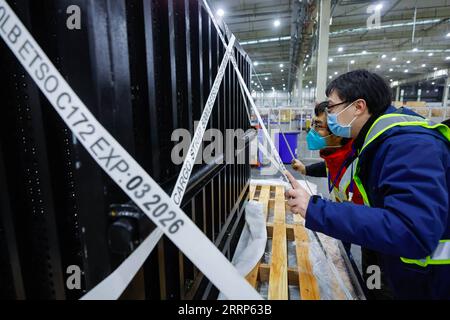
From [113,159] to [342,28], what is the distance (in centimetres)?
1456

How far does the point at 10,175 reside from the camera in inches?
38.0

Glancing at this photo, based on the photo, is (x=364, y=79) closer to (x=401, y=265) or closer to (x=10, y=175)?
(x=401, y=265)

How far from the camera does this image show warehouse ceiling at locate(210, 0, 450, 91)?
402 inches

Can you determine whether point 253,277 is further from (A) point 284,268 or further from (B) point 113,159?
(B) point 113,159

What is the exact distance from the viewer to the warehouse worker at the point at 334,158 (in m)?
2.17

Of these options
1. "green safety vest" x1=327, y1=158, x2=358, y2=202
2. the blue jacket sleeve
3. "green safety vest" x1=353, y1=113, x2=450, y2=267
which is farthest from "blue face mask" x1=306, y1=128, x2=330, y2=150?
the blue jacket sleeve

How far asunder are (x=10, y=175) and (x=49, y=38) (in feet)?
1.72

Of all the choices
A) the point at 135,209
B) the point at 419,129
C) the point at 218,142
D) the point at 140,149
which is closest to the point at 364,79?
the point at 419,129

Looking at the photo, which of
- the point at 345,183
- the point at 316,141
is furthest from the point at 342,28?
the point at 345,183

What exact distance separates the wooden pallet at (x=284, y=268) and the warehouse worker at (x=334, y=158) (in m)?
0.70

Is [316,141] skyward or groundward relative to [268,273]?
skyward

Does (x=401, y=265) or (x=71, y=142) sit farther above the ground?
(x=71, y=142)

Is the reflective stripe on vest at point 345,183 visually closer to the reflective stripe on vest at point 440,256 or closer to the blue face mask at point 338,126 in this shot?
the blue face mask at point 338,126

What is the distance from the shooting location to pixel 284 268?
2439mm
